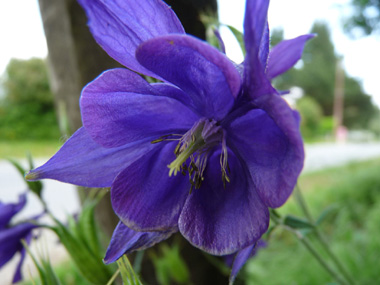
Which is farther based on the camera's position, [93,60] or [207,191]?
[93,60]

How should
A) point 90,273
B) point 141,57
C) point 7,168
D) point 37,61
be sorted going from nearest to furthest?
point 141,57 → point 90,273 → point 7,168 → point 37,61

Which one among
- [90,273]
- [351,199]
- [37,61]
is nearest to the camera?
[90,273]

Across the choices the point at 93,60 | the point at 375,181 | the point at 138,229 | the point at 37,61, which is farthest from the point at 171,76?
the point at 37,61

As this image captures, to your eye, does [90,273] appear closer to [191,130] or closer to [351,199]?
[191,130]

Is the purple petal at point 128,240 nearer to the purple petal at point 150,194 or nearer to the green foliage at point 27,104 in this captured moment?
the purple petal at point 150,194

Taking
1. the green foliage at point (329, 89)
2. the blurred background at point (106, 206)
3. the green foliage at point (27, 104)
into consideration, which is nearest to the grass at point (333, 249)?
the blurred background at point (106, 206)

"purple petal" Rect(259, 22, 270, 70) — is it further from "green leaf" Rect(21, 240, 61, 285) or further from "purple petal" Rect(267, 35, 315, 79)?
"green leaf" Rect(21, 240, 61, 285)

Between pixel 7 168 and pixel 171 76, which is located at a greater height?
pixel 171 76
